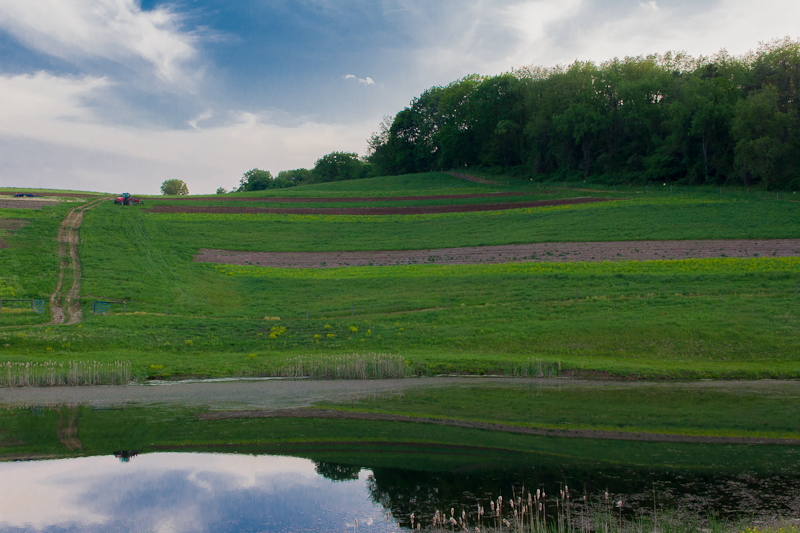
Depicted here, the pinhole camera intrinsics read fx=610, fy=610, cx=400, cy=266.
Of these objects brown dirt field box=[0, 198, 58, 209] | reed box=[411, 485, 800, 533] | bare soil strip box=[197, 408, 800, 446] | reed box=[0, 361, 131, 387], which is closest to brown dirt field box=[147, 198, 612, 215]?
brown dirt field box=[0, 198, 58, 209]

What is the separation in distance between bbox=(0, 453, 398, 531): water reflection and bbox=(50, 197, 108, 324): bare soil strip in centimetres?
2345

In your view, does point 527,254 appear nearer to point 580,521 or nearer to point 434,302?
point 434,302

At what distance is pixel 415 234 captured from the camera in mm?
65562

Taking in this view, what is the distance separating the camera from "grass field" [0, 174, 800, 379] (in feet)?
94.1

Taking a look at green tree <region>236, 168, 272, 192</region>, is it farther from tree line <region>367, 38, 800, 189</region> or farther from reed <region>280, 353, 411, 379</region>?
reed <region>280, 353, 411, 379</region>

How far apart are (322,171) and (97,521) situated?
162 m

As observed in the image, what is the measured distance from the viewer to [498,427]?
1725 cm

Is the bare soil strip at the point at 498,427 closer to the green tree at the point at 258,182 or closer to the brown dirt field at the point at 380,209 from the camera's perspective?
the brown dirt field at the point at 380,209

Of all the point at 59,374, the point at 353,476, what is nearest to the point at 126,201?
the point at 59,374

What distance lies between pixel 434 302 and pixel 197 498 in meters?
28.2

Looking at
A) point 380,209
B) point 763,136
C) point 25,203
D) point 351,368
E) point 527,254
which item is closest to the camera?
point 351,368

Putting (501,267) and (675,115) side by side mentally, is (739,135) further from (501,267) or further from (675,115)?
Answer: (501,267)

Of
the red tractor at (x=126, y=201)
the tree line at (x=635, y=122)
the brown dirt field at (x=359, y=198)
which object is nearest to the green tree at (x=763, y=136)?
the tree line at (x=635, y=122)

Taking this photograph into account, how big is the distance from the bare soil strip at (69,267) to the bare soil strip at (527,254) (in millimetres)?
10470
